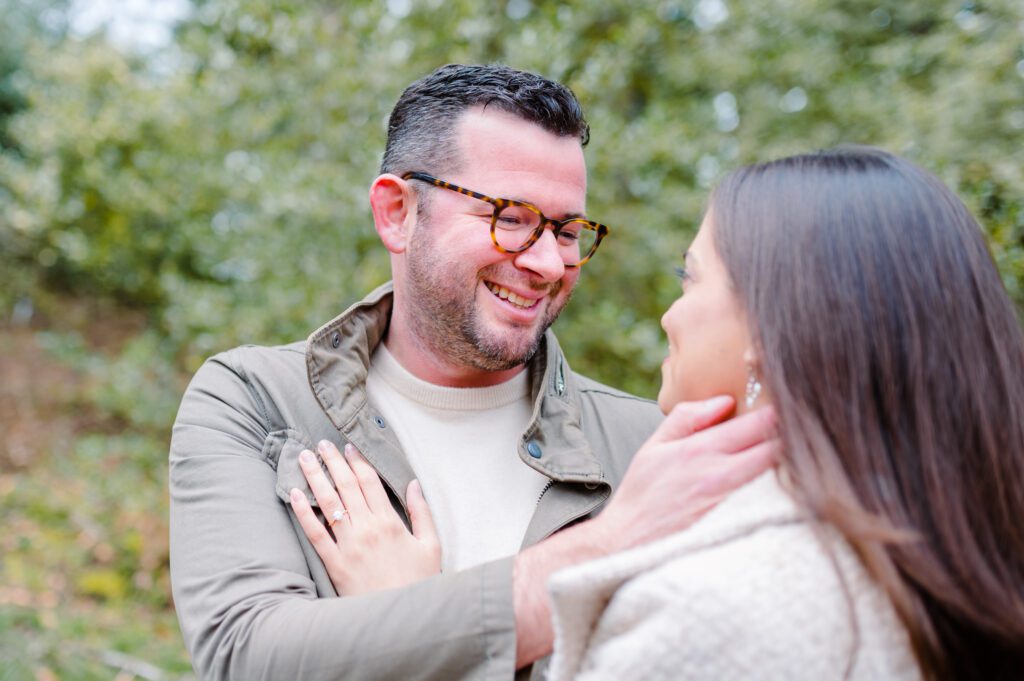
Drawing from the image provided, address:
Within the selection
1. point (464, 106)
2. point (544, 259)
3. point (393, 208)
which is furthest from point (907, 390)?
point (393, 208)

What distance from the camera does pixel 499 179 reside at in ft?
7.55

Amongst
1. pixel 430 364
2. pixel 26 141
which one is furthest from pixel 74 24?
pixel 430 364

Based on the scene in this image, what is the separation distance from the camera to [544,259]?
2.29m

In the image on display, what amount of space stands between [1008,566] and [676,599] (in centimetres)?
54

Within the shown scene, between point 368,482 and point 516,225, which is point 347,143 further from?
point 368,482

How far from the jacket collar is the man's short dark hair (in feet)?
1.50

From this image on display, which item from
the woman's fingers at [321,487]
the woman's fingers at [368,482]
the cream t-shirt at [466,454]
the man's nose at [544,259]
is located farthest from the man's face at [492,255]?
the woman's fingers at [321,487]

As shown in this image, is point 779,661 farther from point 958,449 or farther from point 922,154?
point 922,154

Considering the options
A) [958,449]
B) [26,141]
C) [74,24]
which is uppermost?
[74,24]

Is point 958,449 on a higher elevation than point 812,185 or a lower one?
lower

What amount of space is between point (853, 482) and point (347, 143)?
15.8 ft

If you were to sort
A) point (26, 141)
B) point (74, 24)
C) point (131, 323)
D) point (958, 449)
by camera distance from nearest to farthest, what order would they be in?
point (958, 449)
point (26, 141)
point (131, 323)
point (74, 24)

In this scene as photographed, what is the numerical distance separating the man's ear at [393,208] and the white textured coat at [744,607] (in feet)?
4.65

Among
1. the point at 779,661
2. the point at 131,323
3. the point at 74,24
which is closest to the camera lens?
the point at 779,661
